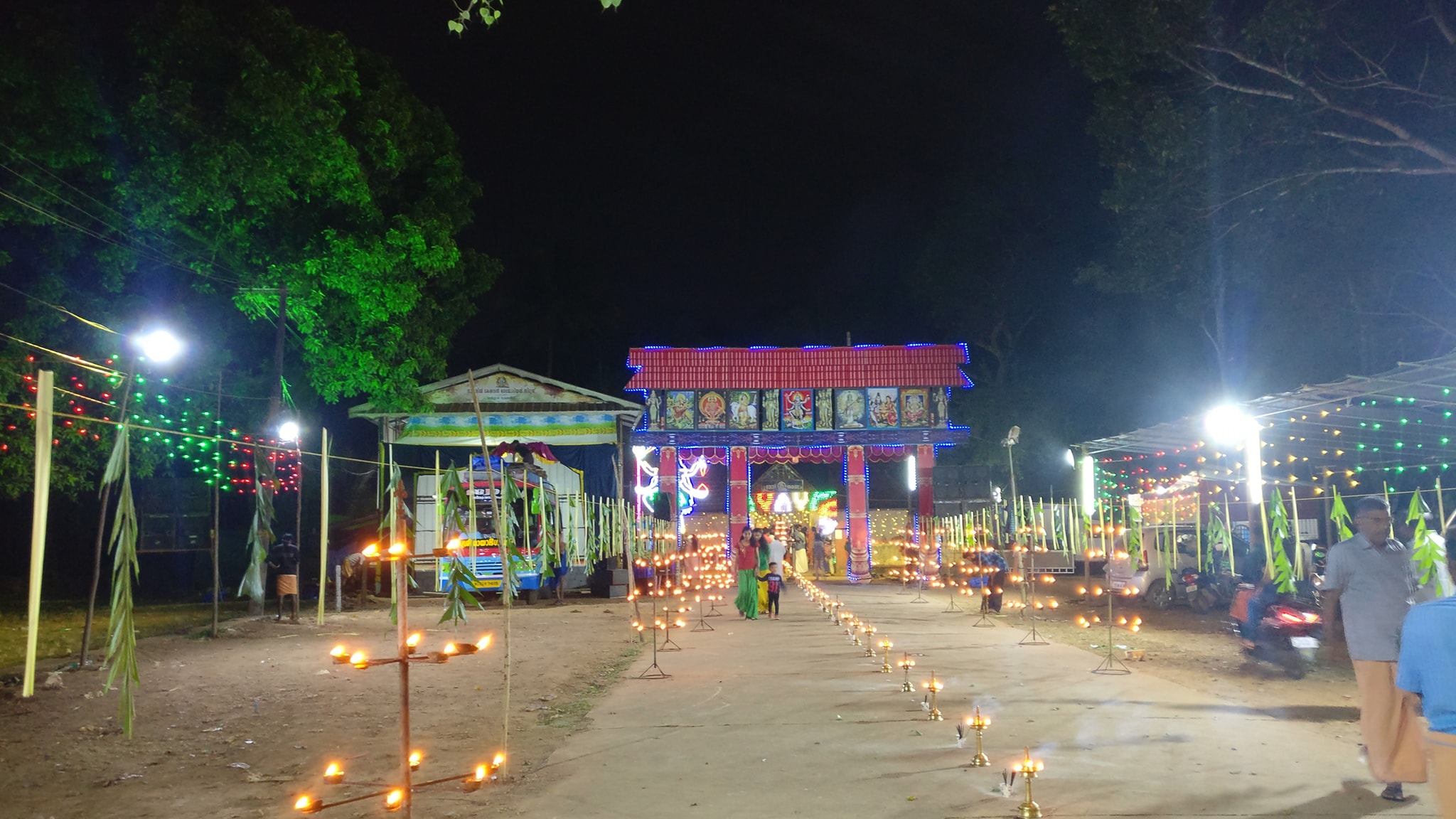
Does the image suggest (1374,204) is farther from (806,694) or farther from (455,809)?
(455,809)

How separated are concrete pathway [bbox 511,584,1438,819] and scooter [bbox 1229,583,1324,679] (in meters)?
1.95

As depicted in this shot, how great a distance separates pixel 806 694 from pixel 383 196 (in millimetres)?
16040

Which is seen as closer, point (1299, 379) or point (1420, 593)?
point (1420, 593)

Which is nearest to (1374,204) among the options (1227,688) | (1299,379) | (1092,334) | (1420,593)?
(1299,379)

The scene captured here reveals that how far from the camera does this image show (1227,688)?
9484 millimetres

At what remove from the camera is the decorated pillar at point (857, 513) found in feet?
95.1

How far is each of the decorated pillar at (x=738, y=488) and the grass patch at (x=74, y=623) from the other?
12.5 m

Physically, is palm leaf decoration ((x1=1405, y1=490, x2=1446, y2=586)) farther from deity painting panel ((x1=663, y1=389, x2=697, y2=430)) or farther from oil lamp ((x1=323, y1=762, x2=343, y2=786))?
deity painting panel ((x1=663, y1=389, x2=697, y2=430))

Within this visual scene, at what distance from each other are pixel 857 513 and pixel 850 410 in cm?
306

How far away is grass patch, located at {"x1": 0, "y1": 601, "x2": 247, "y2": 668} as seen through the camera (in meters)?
13.7

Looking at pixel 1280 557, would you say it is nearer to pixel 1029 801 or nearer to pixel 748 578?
pixel 1029 801

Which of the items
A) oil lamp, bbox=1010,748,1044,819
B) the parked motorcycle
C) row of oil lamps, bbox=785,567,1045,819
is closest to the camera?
oil lamp, bbox=1010,748,1044,819

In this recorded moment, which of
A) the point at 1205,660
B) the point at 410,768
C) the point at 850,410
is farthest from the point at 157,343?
the point at 850,410

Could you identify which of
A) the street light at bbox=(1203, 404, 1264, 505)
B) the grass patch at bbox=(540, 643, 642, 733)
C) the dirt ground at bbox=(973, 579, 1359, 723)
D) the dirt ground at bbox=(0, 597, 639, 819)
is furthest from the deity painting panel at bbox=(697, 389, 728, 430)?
the grass patch at bbox=(540, 643, 642, 733)
